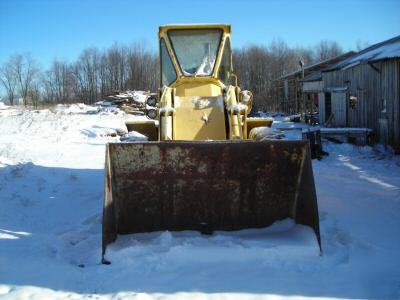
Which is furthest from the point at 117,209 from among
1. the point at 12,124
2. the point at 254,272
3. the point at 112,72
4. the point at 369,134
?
the point at 112,72

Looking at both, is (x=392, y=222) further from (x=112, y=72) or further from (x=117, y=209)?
(x=112, y=72)

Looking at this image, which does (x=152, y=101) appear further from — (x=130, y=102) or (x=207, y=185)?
(x=130, y=102)

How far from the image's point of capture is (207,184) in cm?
491

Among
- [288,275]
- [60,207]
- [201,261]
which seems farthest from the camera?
[60,207]

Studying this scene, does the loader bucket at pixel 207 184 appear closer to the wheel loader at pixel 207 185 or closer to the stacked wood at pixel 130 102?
the wheel loader at pixel 207 185

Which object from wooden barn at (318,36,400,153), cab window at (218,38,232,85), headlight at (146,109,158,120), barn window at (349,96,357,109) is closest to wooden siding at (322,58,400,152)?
wooden barn at (318,36,400,153)

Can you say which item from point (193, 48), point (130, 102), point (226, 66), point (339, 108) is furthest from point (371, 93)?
point (130, 102)

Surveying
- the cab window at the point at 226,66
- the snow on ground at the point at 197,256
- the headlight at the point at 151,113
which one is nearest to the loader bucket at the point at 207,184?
the snow on ground at the point at 197,256

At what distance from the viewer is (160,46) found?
705 centimetres

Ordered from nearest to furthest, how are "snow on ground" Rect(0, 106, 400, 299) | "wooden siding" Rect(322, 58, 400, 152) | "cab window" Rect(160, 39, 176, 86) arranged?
"snow on ground" Rect(0, 106, 400, 299) → "cab window" Rect(160, 39, 176, 86) → "wooden siding" Rect(322, 58, 400, 152)

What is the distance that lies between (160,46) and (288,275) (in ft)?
14.6

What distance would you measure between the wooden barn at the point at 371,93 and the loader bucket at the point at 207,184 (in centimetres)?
917

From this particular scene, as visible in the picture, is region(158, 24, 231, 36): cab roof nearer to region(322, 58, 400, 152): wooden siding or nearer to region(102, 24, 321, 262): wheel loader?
region(102, 24, 321, 262): wheel loader

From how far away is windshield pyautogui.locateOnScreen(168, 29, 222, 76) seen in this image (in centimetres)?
697
